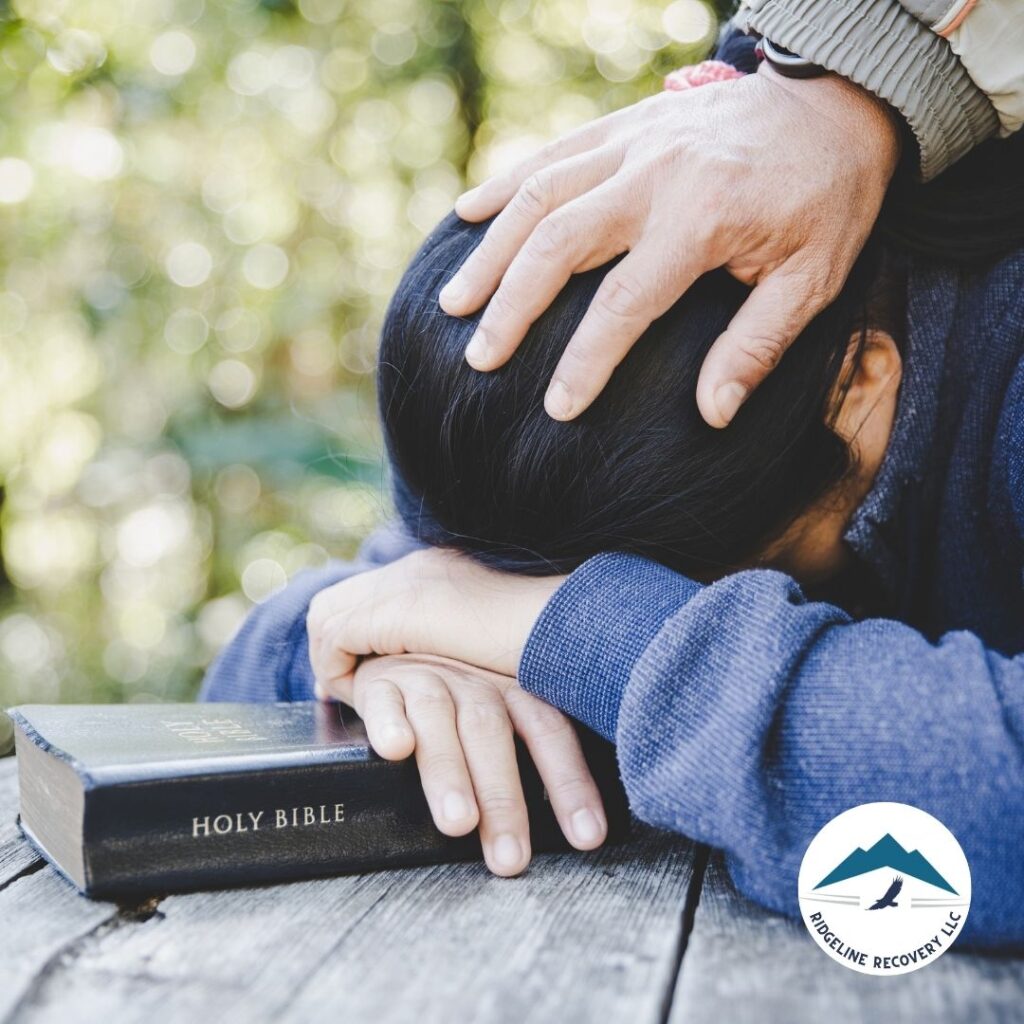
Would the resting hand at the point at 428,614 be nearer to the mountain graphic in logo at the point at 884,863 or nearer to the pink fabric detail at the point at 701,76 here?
the mountain graphic in logo at the point at 884,863

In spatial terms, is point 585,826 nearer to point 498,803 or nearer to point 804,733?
point 498,803

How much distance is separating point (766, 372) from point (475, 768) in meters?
0.44

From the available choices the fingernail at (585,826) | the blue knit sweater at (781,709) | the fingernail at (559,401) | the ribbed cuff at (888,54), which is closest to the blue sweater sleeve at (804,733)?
the blue knit sweater at (781,709)

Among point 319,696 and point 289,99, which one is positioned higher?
point 289,99

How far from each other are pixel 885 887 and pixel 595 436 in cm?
43

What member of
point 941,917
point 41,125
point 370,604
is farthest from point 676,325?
point 41,125

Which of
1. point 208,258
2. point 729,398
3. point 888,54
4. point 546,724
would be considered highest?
point 888,54

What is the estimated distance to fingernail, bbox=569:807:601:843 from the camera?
2.85 ft

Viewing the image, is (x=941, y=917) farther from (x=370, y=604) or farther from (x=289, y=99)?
(x=289, y=99)

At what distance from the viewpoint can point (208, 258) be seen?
361 centimetres

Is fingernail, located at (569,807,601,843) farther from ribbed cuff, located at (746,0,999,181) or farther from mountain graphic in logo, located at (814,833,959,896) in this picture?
ribbed cuff, located at (746,0,999,181)

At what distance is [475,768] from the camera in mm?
878

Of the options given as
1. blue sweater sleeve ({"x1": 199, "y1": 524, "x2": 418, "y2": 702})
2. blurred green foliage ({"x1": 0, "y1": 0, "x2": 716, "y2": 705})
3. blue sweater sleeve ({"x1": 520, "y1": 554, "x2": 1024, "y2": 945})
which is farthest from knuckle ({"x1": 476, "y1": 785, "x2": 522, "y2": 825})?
blurred green foliage ({"x1": 0, "y1": 0, "x2": 716, "y2": 705})

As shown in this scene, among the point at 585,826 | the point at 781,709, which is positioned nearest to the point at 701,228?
the point at 781,709
